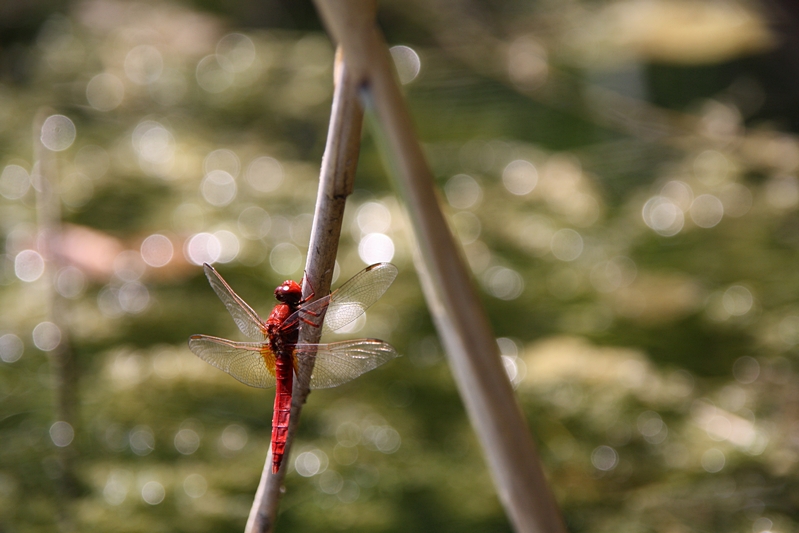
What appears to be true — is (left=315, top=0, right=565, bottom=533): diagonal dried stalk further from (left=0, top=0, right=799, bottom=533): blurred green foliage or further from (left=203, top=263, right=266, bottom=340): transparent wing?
(left=0, top=0, right=799, bottom=533): blurred green foliage

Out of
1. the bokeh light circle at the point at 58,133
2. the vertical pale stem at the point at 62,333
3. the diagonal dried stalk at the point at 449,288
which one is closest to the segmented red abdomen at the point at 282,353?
the diagonal dried stalk at the point at 449,288

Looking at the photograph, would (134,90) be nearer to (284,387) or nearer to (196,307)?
(196,307)

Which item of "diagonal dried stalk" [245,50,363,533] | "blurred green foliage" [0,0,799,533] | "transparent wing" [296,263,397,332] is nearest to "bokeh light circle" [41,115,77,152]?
"blurred green foliage" [0,0,799,533]

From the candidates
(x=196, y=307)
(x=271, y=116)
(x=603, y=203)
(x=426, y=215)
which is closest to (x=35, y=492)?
(x=196, y=307)

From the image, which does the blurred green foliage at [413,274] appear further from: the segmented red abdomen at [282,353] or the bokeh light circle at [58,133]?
the segmented red abdomen at [282,353]

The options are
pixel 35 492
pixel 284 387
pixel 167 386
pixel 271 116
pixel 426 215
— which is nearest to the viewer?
pixel 426 215

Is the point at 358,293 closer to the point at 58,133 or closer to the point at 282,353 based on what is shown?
the point at 282,353
